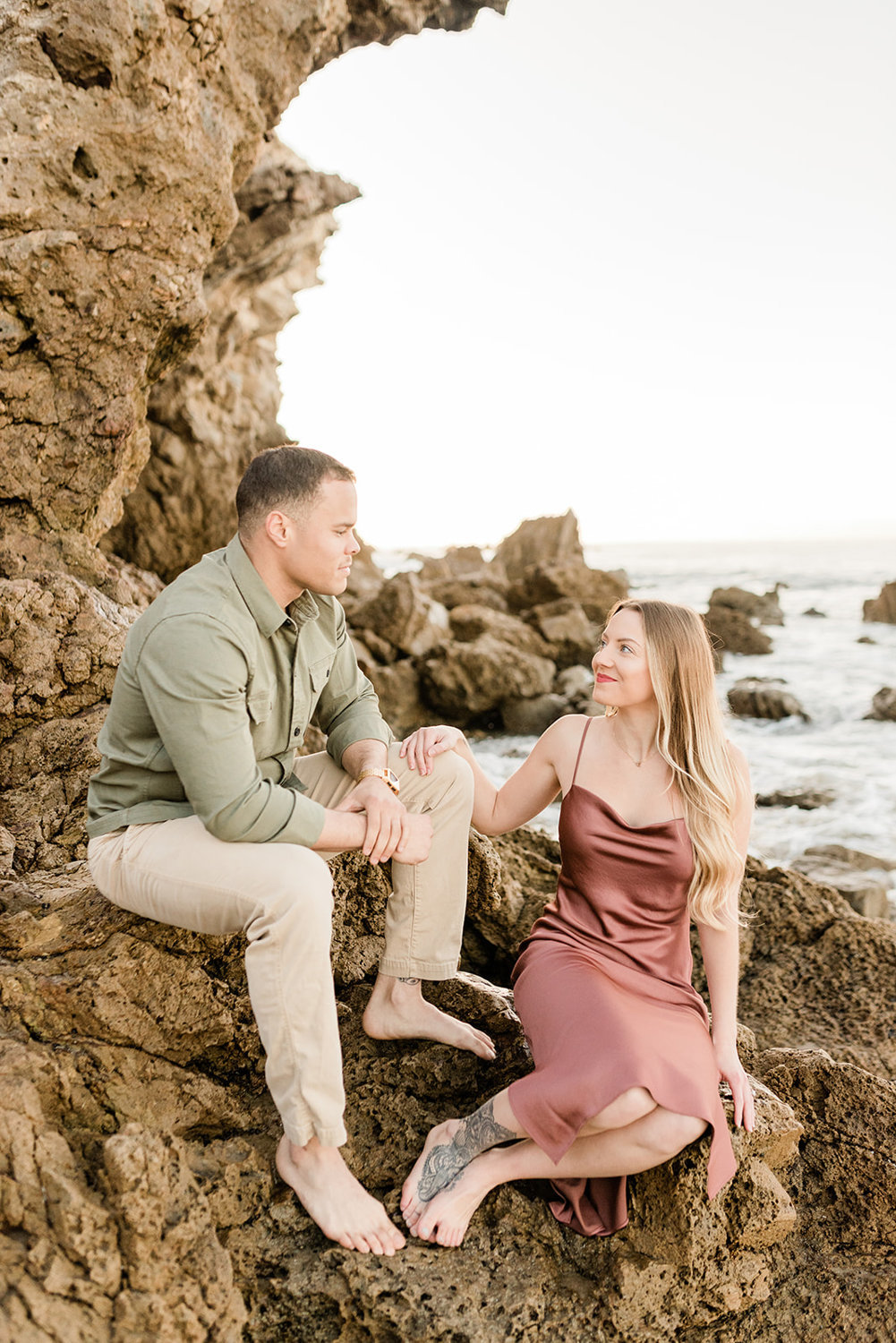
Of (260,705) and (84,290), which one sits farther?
(84,290)

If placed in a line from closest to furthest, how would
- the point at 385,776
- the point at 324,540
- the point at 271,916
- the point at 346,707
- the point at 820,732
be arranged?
the point at 271,916 < the point at 324,540 < the point at 385,776 < the point at 346,707 < the point at 820,732

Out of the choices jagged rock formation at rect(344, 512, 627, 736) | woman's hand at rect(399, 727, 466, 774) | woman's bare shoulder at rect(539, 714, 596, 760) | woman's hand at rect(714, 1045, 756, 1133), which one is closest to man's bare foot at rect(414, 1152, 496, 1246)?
woman's hand at rect(714, 1045, 756, 1133)

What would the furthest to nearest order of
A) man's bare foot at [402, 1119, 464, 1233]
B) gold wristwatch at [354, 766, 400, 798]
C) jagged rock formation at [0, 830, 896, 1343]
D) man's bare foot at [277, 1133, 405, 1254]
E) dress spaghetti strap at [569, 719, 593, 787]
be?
dress spaghetti strap at [569, 719, 593, 787]
gold wristwatch at [354, 766, 400, 798]
man's bare foot at [402, 1119, 464, 1233]
man's bare foot at [277, 1133, 405, 1254]
jagged rock formation at [0, 830, 896, 1343]

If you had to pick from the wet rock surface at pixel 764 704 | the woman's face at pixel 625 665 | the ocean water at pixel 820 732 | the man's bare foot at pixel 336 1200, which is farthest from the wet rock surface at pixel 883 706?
the man's bare foot at pixel 336 1200

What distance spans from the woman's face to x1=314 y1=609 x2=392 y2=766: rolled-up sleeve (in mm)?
800

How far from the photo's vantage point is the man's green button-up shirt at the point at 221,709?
2516 millimetres

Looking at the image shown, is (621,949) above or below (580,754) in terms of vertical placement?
below

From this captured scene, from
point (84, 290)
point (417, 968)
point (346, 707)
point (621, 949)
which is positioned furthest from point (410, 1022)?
point (84, 290)

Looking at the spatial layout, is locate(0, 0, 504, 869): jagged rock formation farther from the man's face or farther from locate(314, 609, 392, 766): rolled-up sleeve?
the man's face

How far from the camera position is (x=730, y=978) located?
2.95 metres

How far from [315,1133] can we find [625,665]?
1697 millimetres

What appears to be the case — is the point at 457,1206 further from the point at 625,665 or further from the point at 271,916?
the point at 625,665

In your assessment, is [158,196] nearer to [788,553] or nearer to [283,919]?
[283,919]

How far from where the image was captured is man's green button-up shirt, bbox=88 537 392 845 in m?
2.52
